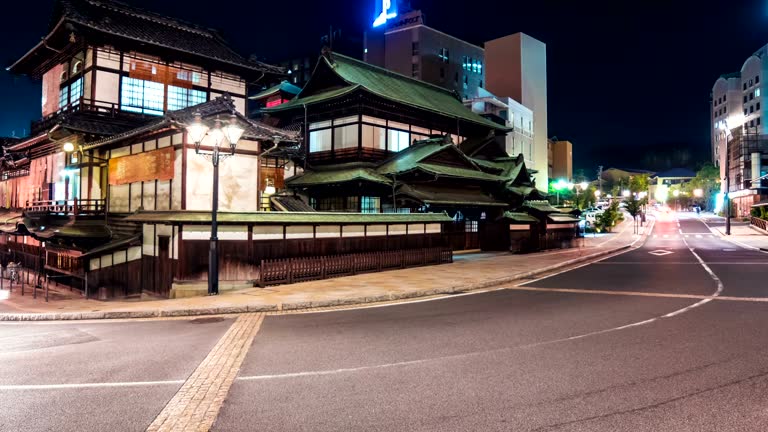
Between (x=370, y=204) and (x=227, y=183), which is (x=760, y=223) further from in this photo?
(x=227, y=183)

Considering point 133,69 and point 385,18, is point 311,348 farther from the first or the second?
point 385,18

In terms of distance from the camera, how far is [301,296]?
14148 millimetres

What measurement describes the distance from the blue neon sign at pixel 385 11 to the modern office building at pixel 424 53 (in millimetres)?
672

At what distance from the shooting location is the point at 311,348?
8.36m

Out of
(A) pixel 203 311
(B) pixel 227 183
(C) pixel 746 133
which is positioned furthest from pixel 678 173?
(A) pixel 203 311

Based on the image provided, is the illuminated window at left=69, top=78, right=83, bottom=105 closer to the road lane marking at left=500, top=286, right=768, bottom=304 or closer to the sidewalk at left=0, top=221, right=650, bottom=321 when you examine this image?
the sidewalk at left=0, top=221, right=650, bottom=321

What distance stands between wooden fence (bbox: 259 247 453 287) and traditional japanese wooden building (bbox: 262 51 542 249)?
13.0 feet

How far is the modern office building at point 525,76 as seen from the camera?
222ft

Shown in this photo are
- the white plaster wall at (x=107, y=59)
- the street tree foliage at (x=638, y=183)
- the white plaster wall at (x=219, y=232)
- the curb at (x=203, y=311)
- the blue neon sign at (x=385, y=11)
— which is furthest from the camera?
the street tree foliage at (x=638, y=183)

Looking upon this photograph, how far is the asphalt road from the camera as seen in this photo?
5.23m

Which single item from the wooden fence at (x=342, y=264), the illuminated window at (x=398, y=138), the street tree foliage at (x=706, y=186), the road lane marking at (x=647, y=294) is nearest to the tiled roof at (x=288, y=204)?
the wooden fence at (x=342, y=264)

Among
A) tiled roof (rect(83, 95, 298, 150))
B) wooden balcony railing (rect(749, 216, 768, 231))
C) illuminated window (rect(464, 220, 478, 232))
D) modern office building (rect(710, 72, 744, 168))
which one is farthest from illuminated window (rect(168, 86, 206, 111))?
modern office building (rect(710, 72, 744, 168))

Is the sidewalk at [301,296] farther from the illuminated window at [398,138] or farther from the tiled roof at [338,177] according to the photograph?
the illuminated window at [398,138]

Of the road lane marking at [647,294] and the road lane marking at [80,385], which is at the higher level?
the road lane marking at [647,294]
